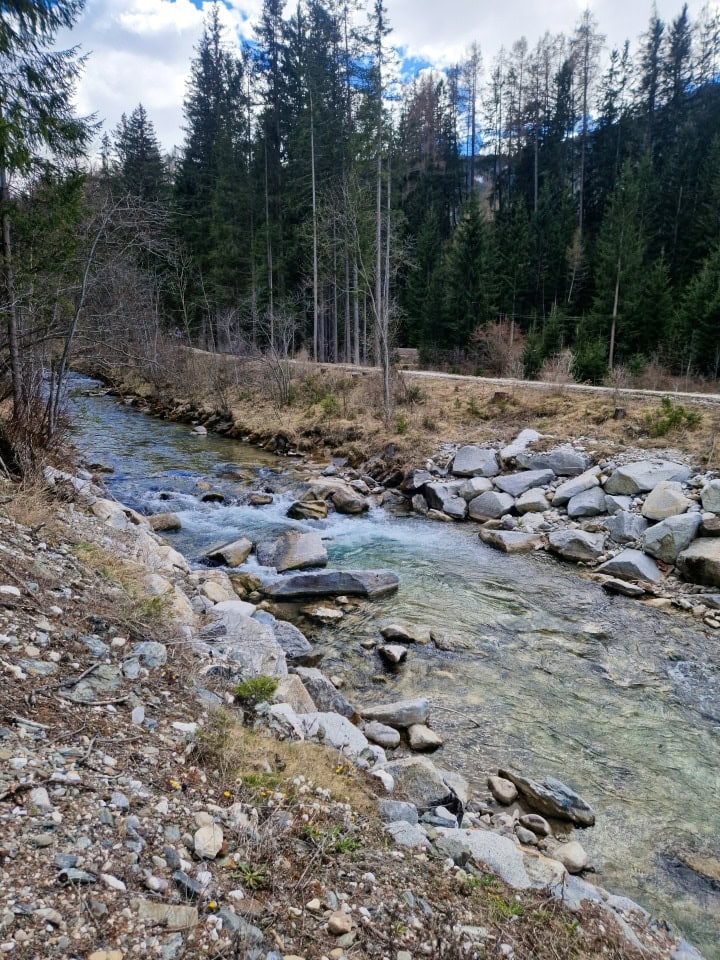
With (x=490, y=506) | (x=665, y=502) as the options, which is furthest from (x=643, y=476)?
(x=490, y=506)

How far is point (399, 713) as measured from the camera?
17.3 feet

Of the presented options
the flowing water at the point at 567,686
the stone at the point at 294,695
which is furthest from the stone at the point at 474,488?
the stone at the point at 294,695

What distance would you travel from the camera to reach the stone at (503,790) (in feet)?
14.4

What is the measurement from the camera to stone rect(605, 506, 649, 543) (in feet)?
32.1

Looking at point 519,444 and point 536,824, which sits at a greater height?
point 519,444

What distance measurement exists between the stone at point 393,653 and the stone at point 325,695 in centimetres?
96

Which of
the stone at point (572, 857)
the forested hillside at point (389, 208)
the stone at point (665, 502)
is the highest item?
the forested hillside at point (389, 208)

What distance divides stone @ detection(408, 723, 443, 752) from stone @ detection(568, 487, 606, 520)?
23.0 ft

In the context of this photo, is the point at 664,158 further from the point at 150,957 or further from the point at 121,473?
the point at 150,957

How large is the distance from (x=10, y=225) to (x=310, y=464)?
9.41 m

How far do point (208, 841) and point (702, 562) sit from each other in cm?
824

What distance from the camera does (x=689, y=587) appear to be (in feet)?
27.7

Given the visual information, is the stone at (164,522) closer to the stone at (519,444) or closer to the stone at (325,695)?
the stone at (325,695)

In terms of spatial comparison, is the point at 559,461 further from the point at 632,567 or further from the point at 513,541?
the point at 632,567
